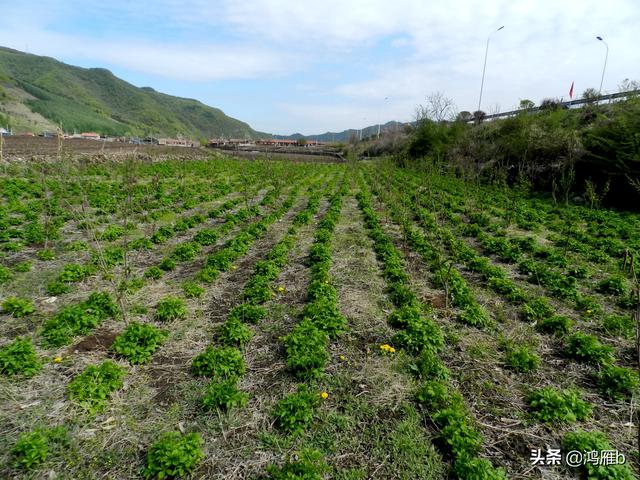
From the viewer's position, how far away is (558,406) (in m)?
3.89

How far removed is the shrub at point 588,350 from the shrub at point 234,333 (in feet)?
16.5

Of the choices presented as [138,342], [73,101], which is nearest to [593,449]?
[138,342]

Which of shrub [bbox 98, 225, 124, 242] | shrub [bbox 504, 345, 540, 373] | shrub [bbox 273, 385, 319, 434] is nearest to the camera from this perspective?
shrub [bbox 273, 385, 319, 434]

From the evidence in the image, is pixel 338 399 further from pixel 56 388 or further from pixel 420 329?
pixel 56 388

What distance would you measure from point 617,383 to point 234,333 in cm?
533

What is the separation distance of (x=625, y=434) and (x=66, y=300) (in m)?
8.68

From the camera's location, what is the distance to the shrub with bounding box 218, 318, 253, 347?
5180mm

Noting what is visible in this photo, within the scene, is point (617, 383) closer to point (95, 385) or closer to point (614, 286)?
point (614, 286)

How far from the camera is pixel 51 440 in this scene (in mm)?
3373

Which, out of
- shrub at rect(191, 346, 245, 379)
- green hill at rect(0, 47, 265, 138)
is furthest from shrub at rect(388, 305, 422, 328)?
green hill at rect(0, 47, 265, 138)

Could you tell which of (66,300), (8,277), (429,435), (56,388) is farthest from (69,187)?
(429,435)

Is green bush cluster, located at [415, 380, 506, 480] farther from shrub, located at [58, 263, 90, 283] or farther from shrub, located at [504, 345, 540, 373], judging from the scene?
shrub, located at [58, 263, 90, 283]

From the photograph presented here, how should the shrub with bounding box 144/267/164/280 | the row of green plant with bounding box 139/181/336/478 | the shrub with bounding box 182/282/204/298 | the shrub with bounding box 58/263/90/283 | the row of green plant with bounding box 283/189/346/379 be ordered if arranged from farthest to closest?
1. the shrub with bounding box 144/267/164/280
2. the shrub with bounding box 58/263/90/283
3. the shrub with bounding box 182/282/204/298
4. the row of green plant with bounding box 283/189/346/379
5. the row of green plant with bounding box 139/181/336/478

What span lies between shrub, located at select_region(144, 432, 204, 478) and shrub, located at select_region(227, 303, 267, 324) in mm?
2597
